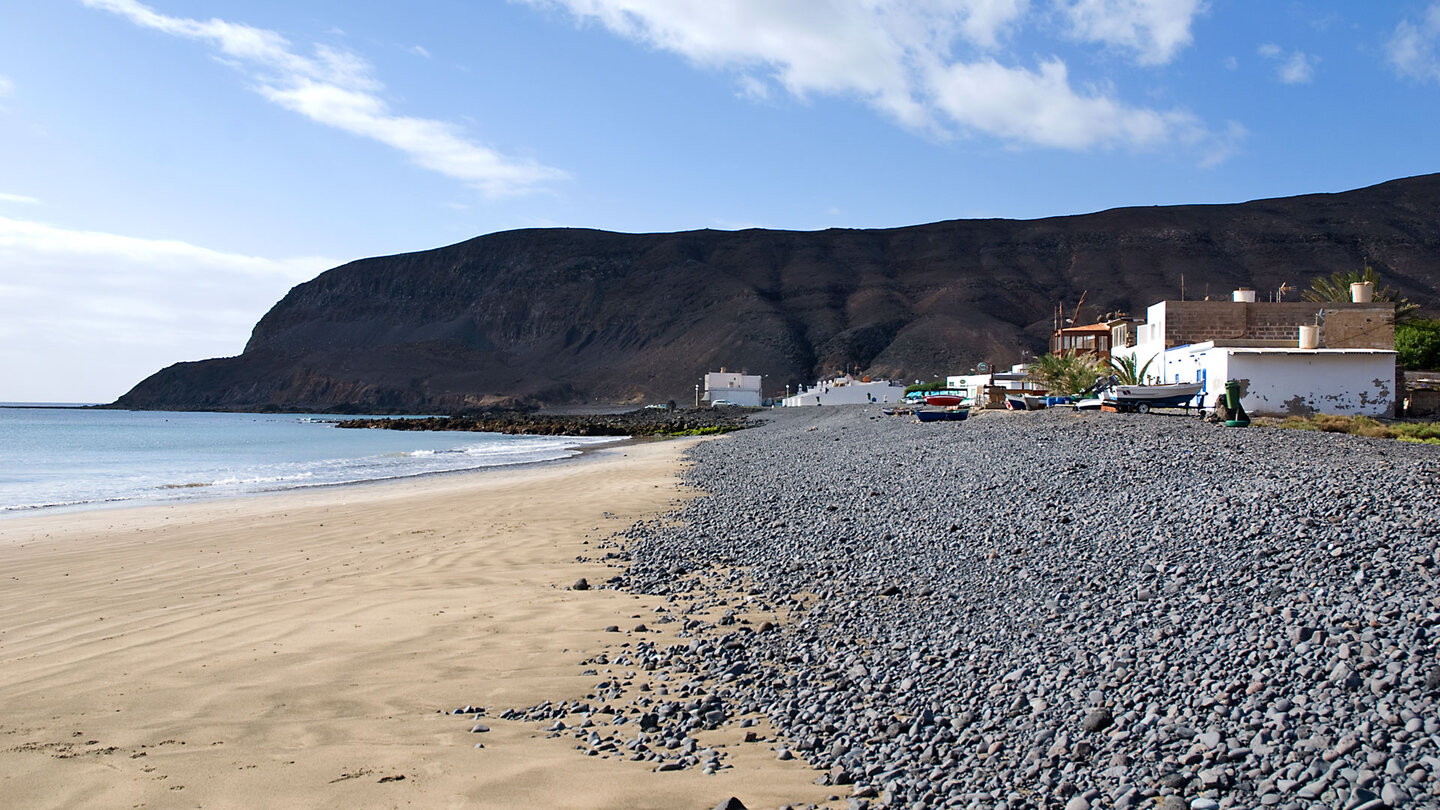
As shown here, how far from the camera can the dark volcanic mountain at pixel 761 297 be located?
113m

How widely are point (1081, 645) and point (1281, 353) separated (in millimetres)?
24643

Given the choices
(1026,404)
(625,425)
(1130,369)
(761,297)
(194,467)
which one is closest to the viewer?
(194,467)

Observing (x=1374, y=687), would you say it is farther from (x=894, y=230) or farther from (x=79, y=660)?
(x=894, y=230)

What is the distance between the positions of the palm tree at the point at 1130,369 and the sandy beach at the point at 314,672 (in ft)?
81.4

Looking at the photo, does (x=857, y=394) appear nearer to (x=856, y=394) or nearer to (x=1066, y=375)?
(x=856, y=394)

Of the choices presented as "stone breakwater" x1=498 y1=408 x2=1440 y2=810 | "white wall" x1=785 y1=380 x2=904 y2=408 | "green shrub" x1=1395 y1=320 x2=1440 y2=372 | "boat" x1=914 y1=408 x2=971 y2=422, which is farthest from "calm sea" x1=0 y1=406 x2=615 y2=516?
"white wall" x1=785 y1=380 x2=904 y2=408

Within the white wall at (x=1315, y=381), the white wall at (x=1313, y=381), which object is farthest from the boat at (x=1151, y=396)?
the white wall at (x=1315, y=381)

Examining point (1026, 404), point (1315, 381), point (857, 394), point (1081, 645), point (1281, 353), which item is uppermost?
point (1281, 353)

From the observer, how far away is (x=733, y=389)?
305ft

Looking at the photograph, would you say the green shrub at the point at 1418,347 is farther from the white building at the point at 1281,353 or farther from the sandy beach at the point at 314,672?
the sandy beach at the point at 314,672

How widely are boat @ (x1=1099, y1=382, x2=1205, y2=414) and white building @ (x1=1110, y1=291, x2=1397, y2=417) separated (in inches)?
43.2

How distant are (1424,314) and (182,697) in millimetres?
119876

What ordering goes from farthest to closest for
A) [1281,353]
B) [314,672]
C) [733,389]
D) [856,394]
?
[733,389] → [856,394] → [1281,353] → [314,672]

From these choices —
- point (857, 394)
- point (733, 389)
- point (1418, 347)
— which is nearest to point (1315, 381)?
point (1418, 347)
